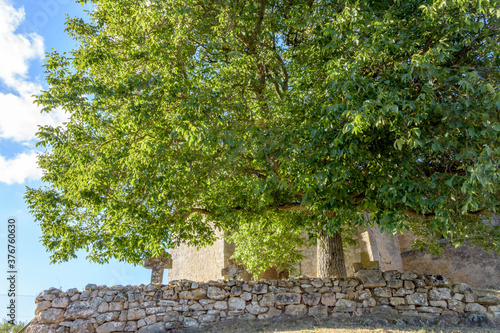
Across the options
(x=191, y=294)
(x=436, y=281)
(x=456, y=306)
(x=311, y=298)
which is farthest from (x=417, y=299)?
(x=191, y=294)

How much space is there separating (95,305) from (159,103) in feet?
17.0

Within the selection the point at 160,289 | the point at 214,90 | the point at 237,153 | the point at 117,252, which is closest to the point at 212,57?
the point at 214,90

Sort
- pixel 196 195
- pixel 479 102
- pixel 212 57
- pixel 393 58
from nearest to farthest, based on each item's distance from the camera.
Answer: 1. pixel 479 102
2. pixel 393 58
3. pixel 196 195
4. pixel 212 57

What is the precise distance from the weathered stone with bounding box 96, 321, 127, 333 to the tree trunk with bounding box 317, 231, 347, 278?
204 inches

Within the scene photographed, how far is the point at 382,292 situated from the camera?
8547 millimetres

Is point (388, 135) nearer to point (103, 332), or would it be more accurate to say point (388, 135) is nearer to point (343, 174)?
point (343, 174)

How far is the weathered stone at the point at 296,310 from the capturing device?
8370 mm

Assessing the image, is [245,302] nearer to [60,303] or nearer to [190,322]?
[190,322]

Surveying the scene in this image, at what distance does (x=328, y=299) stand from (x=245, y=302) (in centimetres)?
204

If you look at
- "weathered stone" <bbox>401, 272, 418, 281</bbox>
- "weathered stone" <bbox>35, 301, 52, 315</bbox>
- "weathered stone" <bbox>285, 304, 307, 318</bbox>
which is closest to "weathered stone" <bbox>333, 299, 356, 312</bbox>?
"weathered stone" <bbox>285, 304, 307, 318</bbox>

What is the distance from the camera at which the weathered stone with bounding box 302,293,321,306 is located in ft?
27.8

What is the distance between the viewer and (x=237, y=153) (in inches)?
270

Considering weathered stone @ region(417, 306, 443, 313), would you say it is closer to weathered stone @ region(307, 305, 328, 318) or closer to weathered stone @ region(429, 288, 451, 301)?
weathered stone @ region(429, 288, 451, 301)

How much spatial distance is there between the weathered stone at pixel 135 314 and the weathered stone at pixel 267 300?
2858 mm
